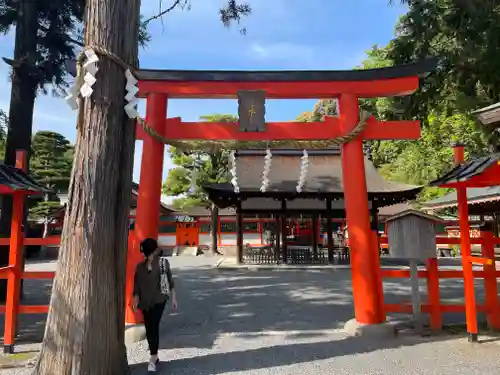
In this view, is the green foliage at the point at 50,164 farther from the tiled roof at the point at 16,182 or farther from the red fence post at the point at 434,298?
the red fence post at the point at 434,298

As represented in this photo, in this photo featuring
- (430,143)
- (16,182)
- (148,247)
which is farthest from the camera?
(430,143)

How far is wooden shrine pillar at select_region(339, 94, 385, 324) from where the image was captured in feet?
17.3

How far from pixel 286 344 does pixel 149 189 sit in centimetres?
289

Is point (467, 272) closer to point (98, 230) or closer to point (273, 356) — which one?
point (273, 356)

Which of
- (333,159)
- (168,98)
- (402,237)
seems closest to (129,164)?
(168,98)

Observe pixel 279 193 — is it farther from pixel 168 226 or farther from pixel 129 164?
pixel 168 226

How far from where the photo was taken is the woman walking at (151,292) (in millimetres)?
4078

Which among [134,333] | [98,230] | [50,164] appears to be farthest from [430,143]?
[50,164]

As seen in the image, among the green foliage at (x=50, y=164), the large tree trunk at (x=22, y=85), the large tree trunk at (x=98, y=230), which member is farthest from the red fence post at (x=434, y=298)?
the green foliage at (x=50, y=164)

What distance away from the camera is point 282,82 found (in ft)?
19.0

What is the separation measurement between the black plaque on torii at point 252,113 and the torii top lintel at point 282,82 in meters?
0.20

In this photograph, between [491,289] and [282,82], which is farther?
[282,82]

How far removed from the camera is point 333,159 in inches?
620

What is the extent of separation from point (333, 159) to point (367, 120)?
33.8 ft
